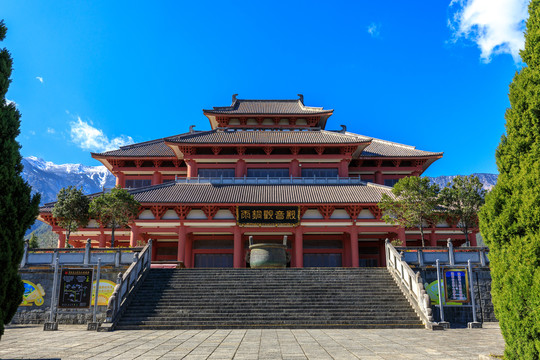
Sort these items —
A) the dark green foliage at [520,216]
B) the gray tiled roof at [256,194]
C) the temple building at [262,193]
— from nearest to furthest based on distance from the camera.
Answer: the dark green foliage at [520,216] → the gray tiled roof at [256,194] → the temple building at [262,193]

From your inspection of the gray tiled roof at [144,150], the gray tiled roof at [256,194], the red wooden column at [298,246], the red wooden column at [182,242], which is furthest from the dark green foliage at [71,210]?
the red wooden column at [298,246]

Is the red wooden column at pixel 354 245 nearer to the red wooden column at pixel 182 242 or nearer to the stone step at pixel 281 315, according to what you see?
the stone step at pixel 281 315

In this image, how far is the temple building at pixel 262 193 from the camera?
85.8ft

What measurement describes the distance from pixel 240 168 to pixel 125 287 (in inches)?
680

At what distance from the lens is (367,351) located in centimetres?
833

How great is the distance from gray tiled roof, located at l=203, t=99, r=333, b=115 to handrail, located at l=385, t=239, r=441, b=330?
20.6m

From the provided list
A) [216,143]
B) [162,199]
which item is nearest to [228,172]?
[216,143]

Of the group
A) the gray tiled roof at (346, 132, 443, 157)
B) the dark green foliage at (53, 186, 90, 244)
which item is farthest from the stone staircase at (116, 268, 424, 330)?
the gray tiled roof at (346, 132, 443, 157)

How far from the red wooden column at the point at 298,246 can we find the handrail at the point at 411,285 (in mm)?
7534

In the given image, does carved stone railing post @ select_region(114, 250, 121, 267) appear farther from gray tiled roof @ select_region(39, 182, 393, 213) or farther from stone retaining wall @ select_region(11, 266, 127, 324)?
gray tiled roof @ select_region(39, 182, 393, 213)

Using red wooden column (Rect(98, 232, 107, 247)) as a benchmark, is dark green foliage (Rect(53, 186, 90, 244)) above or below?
above

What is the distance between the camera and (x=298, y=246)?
26.0 meters

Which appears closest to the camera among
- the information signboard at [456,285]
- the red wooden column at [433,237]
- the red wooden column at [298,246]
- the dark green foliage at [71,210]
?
the information signboard at [456,285]

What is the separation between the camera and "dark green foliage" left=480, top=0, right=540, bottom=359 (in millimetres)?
5578
